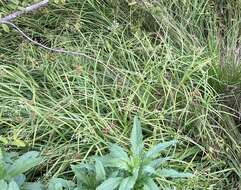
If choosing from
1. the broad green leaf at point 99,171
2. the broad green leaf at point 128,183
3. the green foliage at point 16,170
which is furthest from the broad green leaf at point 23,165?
the broad green leaf at point 128,183

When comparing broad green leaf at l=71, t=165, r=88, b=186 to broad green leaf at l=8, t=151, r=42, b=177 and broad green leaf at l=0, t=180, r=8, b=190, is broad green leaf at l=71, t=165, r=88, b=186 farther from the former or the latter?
broad green leaf at l=0, t=180, r=8, b=190

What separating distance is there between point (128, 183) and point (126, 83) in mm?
773

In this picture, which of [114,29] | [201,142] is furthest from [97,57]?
[201,142]

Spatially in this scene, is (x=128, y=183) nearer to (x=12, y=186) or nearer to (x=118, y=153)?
(x=118, y=153)

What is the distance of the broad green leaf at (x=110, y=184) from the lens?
1.78 meters

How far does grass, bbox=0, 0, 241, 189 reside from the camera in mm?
2234

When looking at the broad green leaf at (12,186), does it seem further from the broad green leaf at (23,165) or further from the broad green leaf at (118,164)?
the broad green leaf at (118,164)

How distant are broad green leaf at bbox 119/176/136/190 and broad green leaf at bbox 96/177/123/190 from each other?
2cm

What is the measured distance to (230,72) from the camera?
2564 mm

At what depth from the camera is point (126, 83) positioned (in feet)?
8.07

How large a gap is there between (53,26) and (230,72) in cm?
106

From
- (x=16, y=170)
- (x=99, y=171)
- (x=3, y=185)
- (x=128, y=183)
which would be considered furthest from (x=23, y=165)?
(x=128, y=183)

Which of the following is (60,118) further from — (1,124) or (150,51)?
(150,51)

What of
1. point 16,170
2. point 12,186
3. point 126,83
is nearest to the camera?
point 12,186
